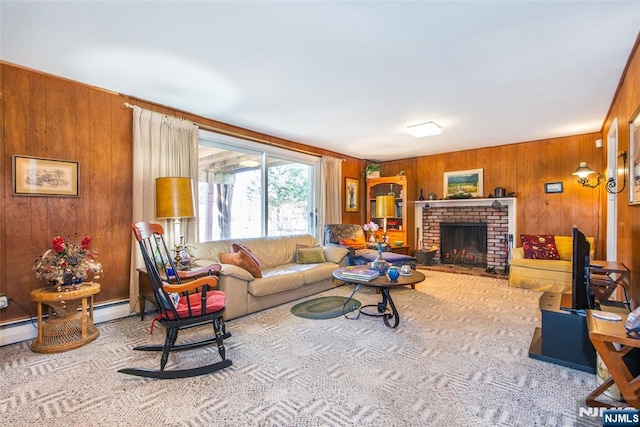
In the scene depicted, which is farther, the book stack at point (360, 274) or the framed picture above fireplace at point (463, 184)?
the framed picture above fireplace at point (463, 184)

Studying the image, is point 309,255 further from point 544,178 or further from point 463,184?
point 544,178

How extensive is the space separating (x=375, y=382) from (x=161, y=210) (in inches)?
101

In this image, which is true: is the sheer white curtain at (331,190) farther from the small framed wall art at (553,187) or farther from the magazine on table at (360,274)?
the small framed wall art at (553,187)

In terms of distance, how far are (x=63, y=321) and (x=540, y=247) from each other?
5.98 meters

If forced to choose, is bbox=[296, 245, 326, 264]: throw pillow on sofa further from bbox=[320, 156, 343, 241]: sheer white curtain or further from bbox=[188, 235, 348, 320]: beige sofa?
bbox=[320, 156, 343, 241]: sheer white curtain

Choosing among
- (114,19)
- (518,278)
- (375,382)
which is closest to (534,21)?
(375,382)

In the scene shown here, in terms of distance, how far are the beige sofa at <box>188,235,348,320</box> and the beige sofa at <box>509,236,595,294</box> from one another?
260cm

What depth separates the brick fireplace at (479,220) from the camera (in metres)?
5.61

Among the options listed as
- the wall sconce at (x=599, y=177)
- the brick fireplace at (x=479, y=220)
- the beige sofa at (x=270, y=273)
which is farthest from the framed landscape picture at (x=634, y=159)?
the beige sofa at (x=270, y=273)

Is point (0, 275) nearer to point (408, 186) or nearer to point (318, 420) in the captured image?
point (318, 420)

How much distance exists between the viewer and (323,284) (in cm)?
430

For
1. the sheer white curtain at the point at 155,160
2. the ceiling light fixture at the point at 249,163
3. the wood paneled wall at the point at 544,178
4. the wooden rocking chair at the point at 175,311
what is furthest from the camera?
the wood paneled wall at the point at 544,178

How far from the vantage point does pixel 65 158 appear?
9.58ft

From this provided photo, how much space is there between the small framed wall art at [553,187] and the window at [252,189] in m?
3.91
